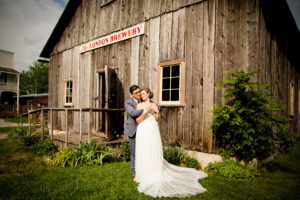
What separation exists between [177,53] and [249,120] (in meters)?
2.84

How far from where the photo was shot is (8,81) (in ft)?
89.2

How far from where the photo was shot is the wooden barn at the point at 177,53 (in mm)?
4906

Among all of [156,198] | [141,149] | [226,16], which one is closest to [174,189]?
[156,198]

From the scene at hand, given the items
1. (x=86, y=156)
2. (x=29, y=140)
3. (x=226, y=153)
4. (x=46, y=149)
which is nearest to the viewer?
(x=226, y=153)

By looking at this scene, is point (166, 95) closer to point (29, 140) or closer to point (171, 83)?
point (171, 83)

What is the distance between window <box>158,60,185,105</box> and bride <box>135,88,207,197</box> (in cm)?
185

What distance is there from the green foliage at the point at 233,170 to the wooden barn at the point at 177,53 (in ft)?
1.75

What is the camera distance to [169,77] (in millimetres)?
5961

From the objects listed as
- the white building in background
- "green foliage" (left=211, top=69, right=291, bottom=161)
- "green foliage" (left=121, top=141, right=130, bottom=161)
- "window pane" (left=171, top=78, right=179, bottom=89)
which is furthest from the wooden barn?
the white building in background

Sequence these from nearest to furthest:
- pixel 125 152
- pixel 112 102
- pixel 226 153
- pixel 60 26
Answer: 1. pixel 226 153
2. pixel 125 152
3. pixel 112 102
4. pixel 60 26

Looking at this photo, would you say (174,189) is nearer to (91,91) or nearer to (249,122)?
(249,122)

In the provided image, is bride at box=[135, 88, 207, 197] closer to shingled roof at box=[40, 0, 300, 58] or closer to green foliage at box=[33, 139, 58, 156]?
green foliage at box=[33, 139, 58, 156]

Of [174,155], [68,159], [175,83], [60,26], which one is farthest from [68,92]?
[174,155]

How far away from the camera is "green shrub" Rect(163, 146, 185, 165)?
519cm
